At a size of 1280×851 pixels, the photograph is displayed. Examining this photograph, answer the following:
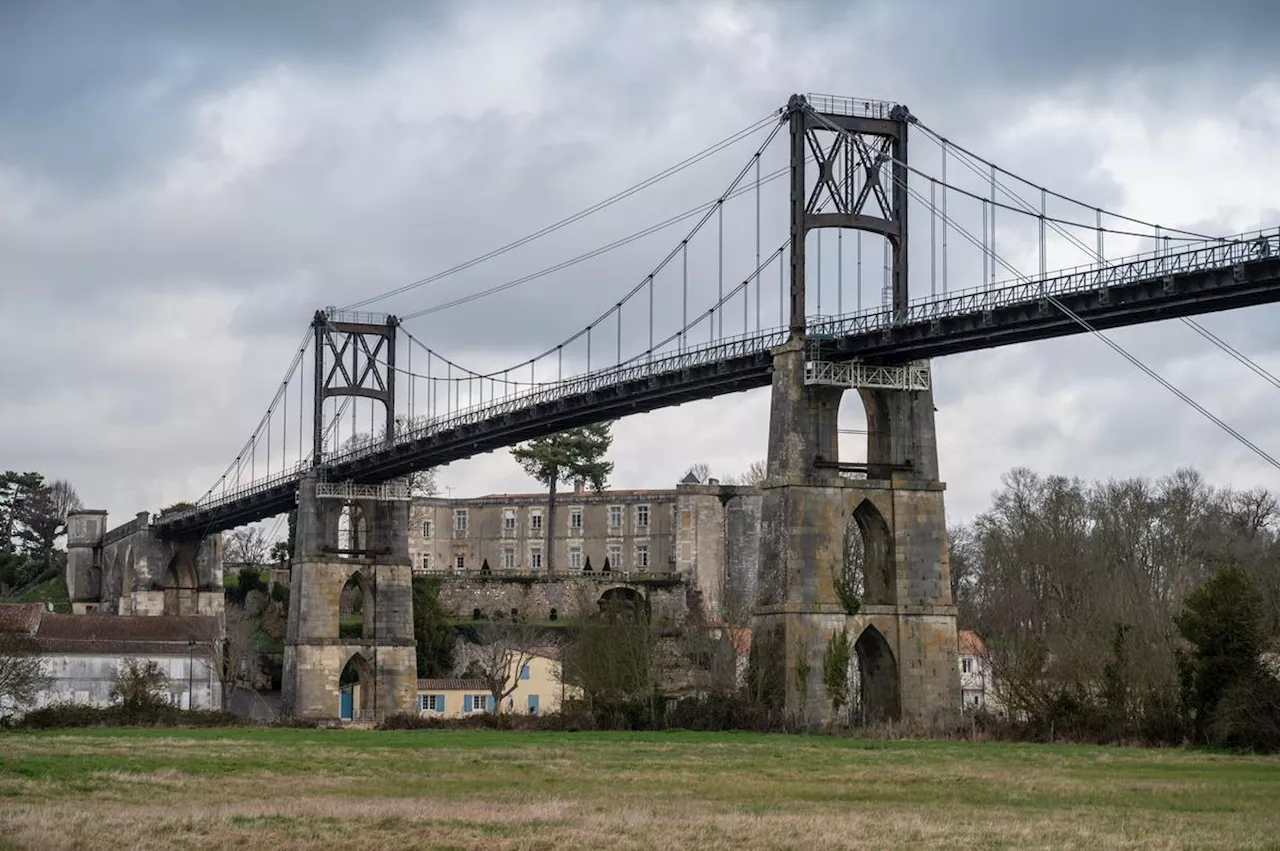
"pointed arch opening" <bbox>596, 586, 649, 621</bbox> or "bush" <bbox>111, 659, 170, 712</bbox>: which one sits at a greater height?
"pointed arch opening" <bbox>596, 586, 649, 621</bbox>

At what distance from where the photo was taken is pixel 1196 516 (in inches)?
3912

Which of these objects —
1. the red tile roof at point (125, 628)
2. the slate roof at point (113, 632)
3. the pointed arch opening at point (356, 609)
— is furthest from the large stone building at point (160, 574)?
the slate roof at point (113, 632)

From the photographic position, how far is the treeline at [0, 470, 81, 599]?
133125 millimetres

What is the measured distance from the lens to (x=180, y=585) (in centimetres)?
11500

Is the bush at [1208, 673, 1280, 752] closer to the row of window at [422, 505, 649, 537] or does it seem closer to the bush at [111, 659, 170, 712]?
the bush at [111, 659, 170, 712]

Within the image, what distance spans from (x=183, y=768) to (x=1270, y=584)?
46.6 metres

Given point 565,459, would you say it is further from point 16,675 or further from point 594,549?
point 16,675

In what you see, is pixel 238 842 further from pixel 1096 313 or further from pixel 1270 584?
pixel 1270 584

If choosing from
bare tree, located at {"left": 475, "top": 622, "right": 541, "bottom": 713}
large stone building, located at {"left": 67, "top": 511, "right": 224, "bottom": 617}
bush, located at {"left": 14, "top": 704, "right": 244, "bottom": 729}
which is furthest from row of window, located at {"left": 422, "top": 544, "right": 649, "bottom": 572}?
bush, located at {"left": 14, "top": 704, "right": 244, "bottom": 729}

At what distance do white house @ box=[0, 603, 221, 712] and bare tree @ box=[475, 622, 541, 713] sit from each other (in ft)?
38.7

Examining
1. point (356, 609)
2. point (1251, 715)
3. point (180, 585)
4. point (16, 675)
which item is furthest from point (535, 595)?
point (1251, 715)

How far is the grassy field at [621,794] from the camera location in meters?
27.3

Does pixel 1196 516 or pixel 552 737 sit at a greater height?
pixel 1196 516

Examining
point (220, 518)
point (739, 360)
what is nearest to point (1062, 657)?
point (739, 360)
